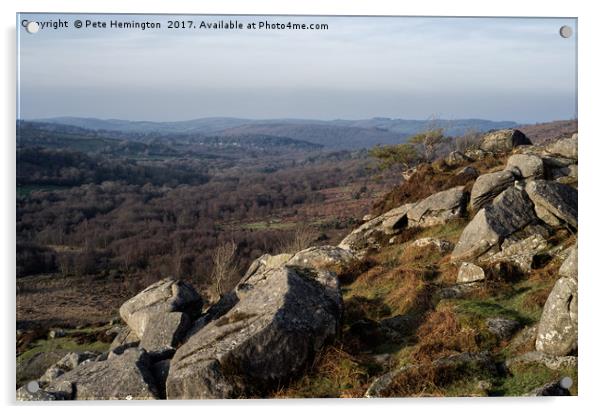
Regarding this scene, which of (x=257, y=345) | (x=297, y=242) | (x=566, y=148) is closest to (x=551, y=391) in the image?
(x=257, y=345)

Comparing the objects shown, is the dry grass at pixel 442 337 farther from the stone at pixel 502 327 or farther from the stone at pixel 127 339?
the stone at pixel 127 339

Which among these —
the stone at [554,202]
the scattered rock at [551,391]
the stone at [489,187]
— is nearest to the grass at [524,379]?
the scattered rock at [551,391]

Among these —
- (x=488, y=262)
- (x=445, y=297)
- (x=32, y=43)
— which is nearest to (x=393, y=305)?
(x=445, y=297)

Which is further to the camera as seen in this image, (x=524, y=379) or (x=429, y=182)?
(x=429, y=182)

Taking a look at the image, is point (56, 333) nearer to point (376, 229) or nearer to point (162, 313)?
point (162, 313)

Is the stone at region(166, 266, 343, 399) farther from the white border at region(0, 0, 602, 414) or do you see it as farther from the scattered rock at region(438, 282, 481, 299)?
the scattered rock at region(438, 282, 481, 299)
